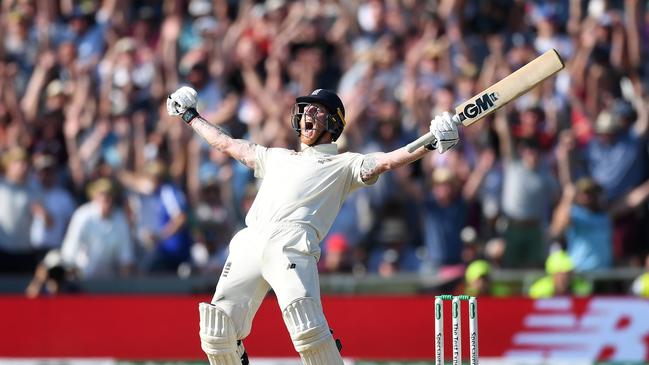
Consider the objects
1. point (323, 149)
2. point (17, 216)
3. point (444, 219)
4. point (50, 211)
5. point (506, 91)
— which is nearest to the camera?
point (506, 91)

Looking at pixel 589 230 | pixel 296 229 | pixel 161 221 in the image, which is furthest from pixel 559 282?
pixel 296 229

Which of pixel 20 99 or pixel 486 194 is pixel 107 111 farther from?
pixel 486 194

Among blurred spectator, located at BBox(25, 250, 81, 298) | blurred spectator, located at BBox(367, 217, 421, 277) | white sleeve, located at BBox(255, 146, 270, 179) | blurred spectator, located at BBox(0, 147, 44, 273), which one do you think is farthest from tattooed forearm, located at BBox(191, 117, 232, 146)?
blurred spectator, located at BBox(0, 147, 44, 273)

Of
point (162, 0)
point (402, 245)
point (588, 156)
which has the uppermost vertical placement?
point (162, 0)

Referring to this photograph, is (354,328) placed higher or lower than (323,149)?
lower

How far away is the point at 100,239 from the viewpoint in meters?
13.6

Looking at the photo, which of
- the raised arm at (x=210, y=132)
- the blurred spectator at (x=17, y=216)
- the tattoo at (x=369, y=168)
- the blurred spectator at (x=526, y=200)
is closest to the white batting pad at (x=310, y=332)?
the tattoo at (x=369, y=168)

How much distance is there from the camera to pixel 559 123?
14.0 m

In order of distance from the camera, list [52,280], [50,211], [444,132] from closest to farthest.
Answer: [444,132]
[52,280]
[50,211]

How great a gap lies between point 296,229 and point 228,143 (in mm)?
888

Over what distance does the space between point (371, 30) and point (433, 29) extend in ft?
2.23

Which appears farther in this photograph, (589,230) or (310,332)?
(589,230)

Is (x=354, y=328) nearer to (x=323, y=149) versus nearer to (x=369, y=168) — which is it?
(x=323, y=149)

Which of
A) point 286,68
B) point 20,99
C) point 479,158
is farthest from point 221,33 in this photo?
point 479,158
